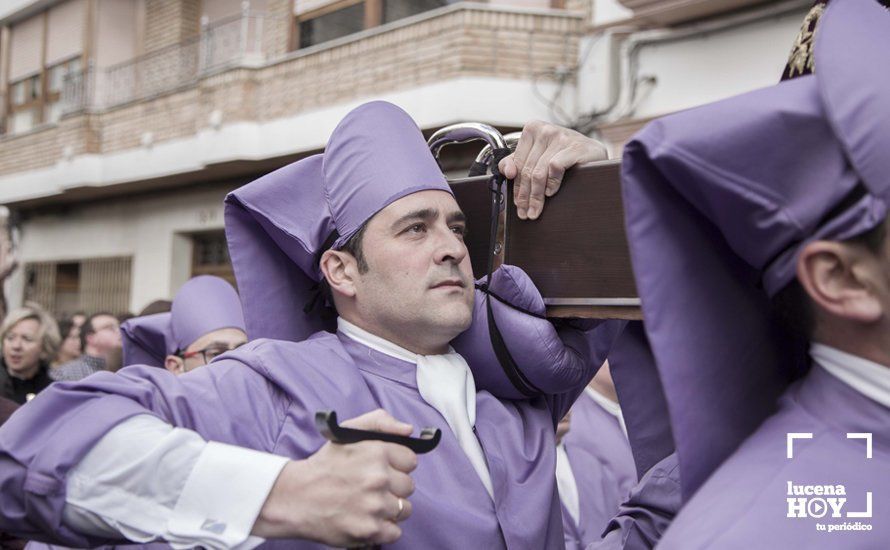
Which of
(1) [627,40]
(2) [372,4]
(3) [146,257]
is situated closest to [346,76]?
(2) [372,4]

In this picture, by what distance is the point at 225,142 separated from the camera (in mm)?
11984

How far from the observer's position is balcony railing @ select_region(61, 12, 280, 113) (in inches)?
491

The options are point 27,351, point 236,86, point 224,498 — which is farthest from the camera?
point 236,86

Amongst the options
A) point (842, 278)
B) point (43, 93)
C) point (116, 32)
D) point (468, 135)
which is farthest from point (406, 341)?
point (43, 93)

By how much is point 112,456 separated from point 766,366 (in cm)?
107

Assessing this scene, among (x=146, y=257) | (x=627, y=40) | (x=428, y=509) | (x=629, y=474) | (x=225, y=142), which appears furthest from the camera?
(x=146, y=257)

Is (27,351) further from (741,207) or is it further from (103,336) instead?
(741,207)

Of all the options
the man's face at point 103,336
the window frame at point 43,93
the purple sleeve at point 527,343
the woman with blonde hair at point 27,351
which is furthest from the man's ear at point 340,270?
the window frame at point 43,93

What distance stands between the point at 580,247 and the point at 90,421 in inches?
36.7

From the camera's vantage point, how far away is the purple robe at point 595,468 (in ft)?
13.0

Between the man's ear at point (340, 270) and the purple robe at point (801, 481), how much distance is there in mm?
1155

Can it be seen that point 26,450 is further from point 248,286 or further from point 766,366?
point 766,366

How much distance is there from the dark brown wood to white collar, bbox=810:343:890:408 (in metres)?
0.45

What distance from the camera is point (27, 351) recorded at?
6.23 meters
